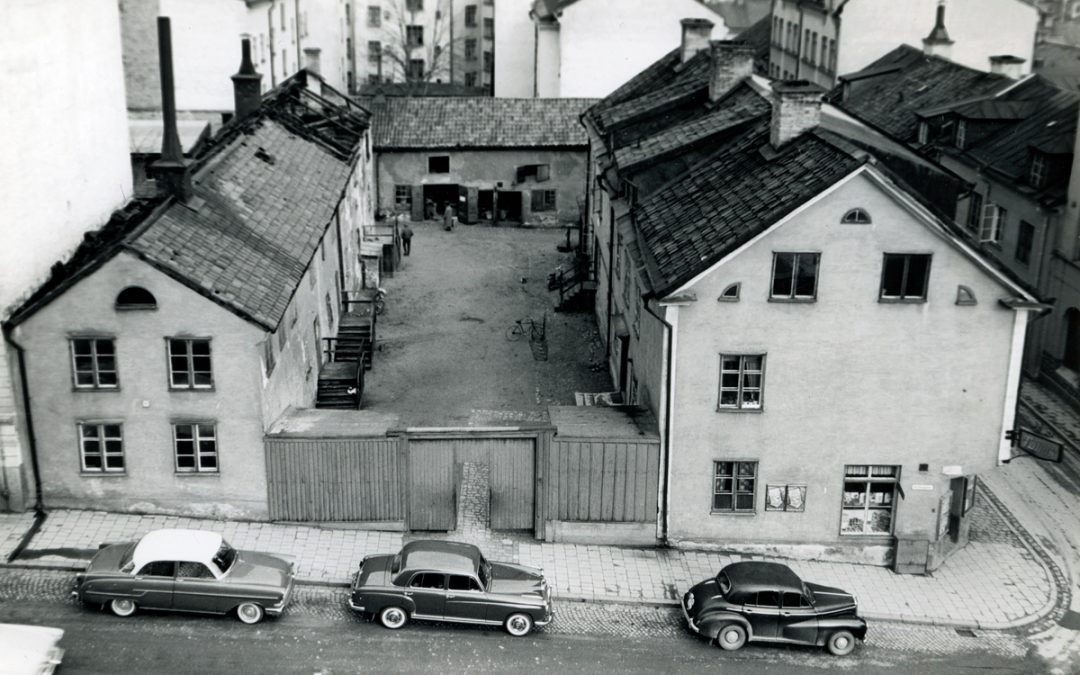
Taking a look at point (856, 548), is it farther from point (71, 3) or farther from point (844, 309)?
point (71, 3)

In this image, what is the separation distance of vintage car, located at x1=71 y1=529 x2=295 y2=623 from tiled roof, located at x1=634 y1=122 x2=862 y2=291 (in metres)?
12.3

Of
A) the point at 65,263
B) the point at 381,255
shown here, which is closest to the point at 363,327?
the point at 381,255

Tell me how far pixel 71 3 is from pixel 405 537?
689 inches

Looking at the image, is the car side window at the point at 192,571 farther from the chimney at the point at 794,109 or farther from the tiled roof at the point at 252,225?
the chimney at the point at 794,109

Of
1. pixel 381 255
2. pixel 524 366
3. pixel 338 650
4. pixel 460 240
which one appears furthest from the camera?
pixel 460 240

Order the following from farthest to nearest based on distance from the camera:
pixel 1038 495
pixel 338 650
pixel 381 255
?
pixel 381 255
pixel 1038 495
pixel 338 650

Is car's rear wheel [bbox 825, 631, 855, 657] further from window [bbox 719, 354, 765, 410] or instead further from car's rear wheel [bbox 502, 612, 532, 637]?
car's rear wheel [bbox 502, 612, 532, 637]

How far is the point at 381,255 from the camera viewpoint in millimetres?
55656

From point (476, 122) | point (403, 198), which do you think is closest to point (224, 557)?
point (403, 198)

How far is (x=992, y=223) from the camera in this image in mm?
49219

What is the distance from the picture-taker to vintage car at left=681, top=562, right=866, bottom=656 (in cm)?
2723

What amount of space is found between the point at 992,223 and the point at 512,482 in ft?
90.8

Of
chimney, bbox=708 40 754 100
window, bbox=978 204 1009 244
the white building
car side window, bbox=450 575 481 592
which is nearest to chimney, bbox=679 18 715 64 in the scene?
chimney, bbox=708 40 754 100

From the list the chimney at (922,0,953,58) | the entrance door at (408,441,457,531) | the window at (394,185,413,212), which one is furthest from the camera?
the window at (394,185,413,212)
